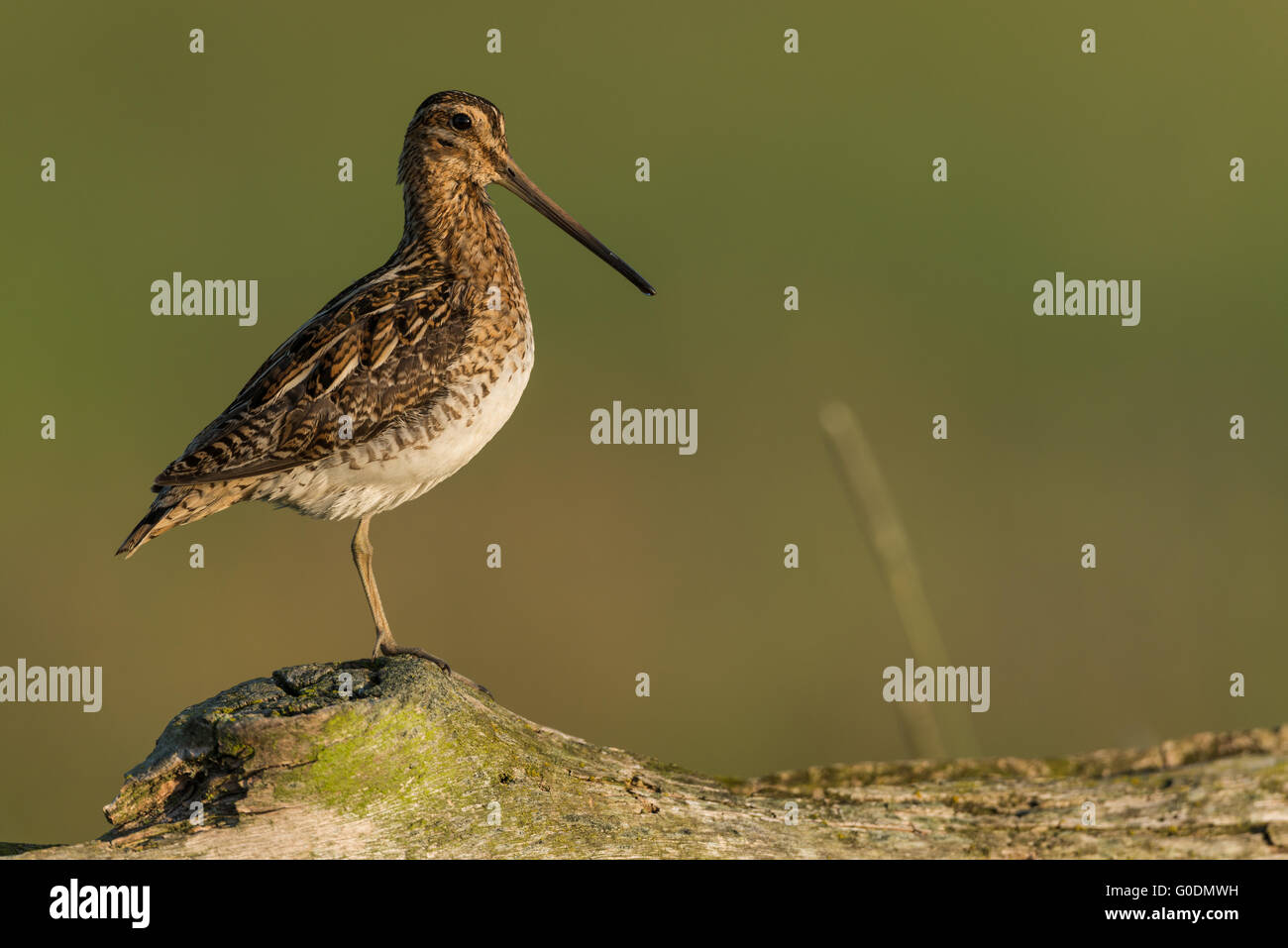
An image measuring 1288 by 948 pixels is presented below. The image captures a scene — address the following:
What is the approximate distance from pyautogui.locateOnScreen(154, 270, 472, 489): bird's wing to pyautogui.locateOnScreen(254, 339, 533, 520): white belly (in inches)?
3.2

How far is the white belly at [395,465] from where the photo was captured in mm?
6938

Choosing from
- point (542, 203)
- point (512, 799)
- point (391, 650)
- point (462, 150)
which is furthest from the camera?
point (542, 203)

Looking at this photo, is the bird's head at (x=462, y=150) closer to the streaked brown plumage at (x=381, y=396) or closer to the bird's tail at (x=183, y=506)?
the streaked brown plumage at (x=381, y=396)

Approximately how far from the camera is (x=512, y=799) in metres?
5.64

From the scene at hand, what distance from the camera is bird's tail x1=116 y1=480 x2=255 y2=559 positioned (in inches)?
→ 271

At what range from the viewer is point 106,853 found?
5113 mm

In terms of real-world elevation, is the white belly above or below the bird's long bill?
below

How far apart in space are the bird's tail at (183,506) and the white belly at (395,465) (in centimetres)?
15

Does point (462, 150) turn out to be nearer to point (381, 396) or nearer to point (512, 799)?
point (381, 396)

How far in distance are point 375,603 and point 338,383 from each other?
1135mm

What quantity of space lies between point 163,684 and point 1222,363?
11515mm

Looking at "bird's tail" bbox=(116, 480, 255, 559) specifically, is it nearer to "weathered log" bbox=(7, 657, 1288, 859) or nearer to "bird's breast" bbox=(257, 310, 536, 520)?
"bird's breast" bbox=(257, 310, 536, 520)

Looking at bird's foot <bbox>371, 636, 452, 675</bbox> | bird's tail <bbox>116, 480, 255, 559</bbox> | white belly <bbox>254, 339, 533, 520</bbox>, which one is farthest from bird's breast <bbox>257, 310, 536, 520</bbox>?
bird's foot <bbox>371, 636, 452, 675</bbox>

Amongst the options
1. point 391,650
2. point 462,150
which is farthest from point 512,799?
point 462,150
